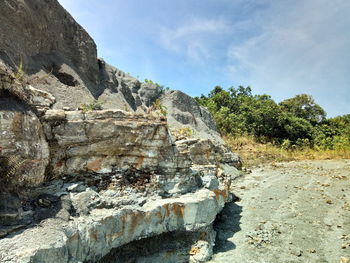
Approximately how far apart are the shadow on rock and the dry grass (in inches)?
378

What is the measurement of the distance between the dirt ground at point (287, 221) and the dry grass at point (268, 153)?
20.3ft

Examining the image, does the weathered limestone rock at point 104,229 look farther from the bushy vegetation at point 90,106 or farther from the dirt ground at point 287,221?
the bushy vegetation at point 90,106

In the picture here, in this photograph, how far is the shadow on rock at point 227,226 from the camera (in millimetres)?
7348

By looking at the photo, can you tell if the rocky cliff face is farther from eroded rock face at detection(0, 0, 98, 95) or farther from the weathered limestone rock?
eroded rock face at detection(0, 0, 98, 95)

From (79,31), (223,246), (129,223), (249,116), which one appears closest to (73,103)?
(79,31)

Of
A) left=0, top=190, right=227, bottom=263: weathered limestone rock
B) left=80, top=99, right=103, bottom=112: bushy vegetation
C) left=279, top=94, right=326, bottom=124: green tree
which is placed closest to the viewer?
left=0, top=190, right=227, bottom=263: weathered limestone rock

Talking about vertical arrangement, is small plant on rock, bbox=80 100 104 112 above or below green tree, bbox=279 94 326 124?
below

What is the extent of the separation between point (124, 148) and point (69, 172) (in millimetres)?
1192

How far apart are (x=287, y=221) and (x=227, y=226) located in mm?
2005

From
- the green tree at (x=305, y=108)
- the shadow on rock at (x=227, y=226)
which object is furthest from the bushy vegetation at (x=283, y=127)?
the shadow on rock at (x=227, y=226)

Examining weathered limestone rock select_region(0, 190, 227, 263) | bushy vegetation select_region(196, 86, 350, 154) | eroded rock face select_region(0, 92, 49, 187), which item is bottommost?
weathered limestone rock select_region(0, 190, 227, 263)

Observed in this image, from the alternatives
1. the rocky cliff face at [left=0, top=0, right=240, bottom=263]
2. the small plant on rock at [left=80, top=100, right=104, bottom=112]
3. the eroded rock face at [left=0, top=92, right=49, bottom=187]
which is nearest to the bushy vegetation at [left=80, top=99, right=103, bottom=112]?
the small plant on rock at [left=80, top=100, right=104, bottom=112]

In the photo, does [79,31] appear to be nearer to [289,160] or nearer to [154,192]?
[154,192]

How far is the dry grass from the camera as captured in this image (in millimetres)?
21300
